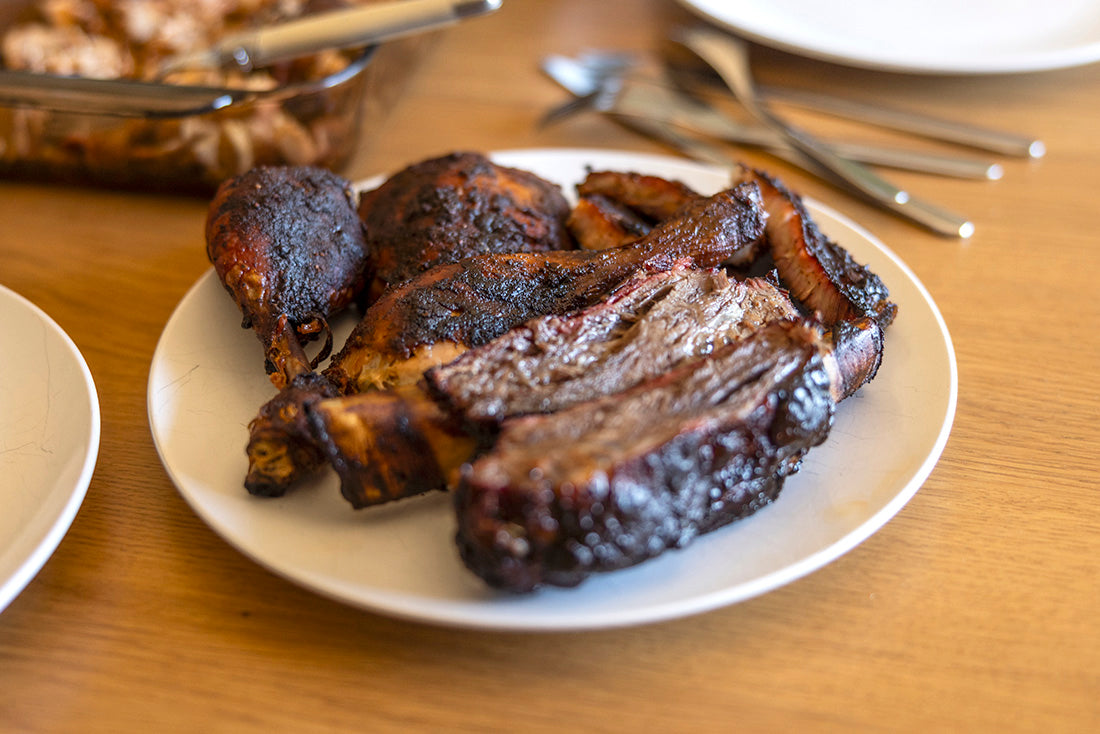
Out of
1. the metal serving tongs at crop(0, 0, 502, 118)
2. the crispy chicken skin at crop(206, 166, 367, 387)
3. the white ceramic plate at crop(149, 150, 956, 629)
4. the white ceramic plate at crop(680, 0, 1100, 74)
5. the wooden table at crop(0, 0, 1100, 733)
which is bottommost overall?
the wooden table at crop(0, 0, 1100, 733)

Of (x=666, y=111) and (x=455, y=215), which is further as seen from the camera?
(x=666, y=111)

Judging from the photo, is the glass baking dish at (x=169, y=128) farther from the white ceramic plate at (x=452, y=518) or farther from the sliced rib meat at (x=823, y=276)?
the sliced rib meat at (x=823, y=276)

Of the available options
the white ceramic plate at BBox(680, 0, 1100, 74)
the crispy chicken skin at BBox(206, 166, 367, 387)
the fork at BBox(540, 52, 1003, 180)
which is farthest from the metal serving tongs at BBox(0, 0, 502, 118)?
the white ceramic plate at BBox(680, 0, 1100, 74)

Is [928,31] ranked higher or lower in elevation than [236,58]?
higher

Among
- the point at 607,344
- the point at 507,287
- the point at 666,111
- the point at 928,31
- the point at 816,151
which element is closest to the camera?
the point at 607,344

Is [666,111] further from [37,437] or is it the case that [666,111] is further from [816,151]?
[37,437]

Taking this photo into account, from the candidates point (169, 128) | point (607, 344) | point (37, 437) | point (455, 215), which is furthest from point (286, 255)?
point (169, 128)

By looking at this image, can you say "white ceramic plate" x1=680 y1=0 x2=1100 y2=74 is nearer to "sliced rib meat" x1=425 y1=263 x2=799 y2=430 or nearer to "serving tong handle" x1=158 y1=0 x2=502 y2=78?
"serving tong handle" x1=158 y1=0 x2=502 y2=78
